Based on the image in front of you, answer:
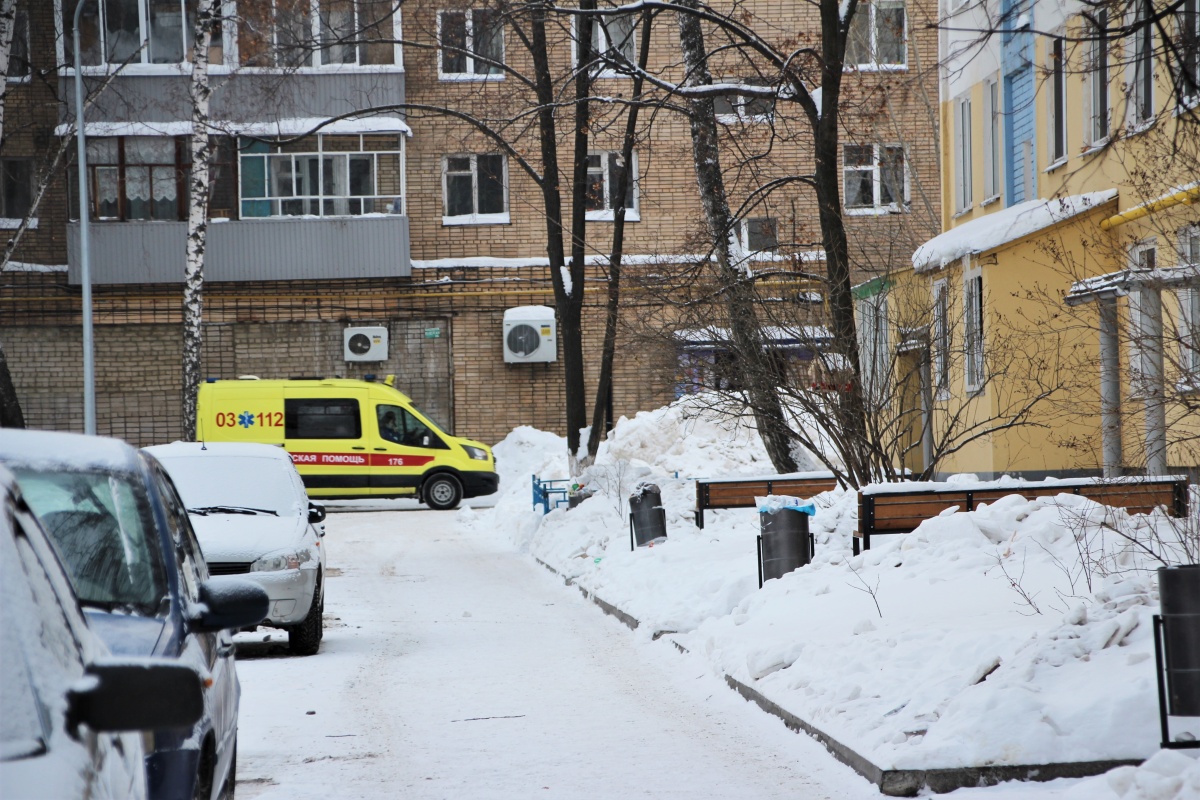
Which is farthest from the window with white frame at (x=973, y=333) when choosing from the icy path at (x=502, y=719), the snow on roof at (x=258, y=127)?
the snow on roof at (x=258, y=127)

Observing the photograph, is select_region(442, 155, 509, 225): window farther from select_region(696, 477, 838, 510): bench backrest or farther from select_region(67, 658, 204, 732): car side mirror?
select_region(67, 658, 204, 732): car side mirror

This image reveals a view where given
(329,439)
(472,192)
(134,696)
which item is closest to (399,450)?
(329,439)

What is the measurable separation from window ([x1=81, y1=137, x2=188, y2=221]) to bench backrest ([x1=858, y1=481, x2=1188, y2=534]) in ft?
85.6

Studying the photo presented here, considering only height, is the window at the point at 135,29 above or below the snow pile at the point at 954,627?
above

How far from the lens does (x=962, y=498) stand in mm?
11938

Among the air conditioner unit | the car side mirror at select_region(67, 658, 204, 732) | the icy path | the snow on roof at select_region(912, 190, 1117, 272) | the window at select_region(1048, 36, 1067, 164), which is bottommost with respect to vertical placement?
the icy path

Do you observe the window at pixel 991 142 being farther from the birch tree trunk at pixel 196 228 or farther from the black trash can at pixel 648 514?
the birch tree trunk at pixel 196 228

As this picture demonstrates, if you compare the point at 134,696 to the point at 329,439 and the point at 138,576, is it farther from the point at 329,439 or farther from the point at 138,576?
the point at 329,439

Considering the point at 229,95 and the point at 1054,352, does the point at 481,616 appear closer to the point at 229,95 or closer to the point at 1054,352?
the point at 1054,352

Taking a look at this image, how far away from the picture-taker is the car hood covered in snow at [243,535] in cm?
1123

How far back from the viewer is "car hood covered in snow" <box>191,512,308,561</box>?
1123 centimetres

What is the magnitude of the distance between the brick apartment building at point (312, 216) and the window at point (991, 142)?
7926 mm

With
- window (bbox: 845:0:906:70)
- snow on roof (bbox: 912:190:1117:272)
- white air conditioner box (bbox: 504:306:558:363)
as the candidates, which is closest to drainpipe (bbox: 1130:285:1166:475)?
snow on roof (bbox: 912:190:1117:272)

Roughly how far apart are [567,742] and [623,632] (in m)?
4.59
